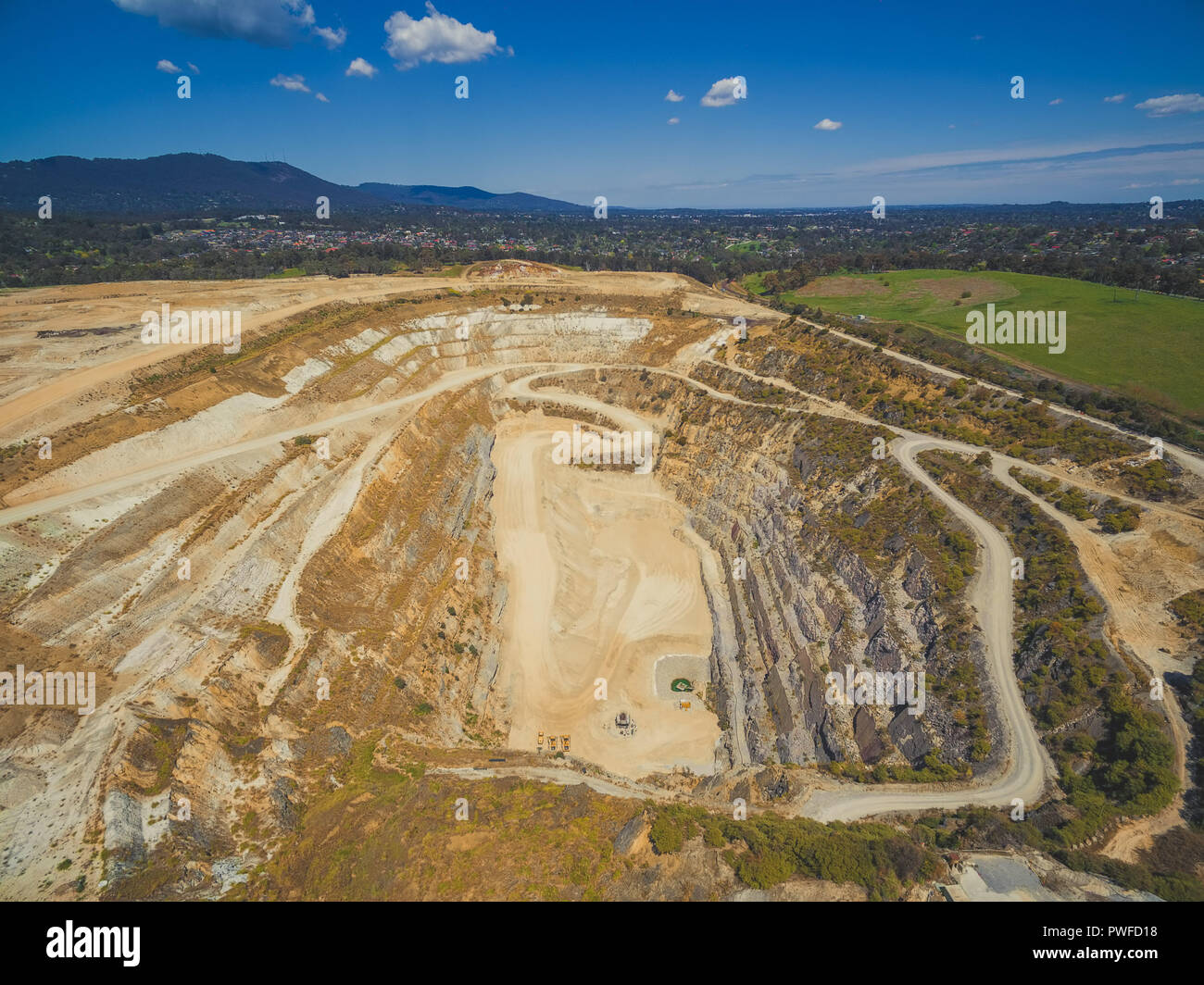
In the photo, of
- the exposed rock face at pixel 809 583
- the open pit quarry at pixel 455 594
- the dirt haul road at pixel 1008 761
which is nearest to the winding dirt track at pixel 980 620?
the dirt haul road at pixel 1008 761

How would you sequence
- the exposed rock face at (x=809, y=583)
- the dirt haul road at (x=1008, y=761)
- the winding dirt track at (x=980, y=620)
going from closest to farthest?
the dirt haul road at (x=1008, y=761) → the winding dirt track at (x=980, y=620) → the exposed rock face at (x=809, y=583)

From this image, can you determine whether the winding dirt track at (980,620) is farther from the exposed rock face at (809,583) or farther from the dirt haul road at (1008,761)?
the exposed rock face at (809,583)

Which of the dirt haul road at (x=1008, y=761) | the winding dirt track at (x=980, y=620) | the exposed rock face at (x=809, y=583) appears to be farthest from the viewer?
the exposed rock face at (x=809, y=583)

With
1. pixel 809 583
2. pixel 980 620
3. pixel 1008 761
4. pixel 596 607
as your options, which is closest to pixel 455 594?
pixel 596 607

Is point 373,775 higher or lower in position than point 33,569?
lower

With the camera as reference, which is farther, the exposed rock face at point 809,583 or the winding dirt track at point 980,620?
the exposed rock face at point 809,583

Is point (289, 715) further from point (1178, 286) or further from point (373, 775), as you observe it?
point (1178, 286)

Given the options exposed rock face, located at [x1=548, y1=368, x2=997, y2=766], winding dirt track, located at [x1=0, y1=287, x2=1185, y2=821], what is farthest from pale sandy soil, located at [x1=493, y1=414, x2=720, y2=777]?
winding dirt track, located at [x1=0, y1=287, x2=1185, y2=821]
